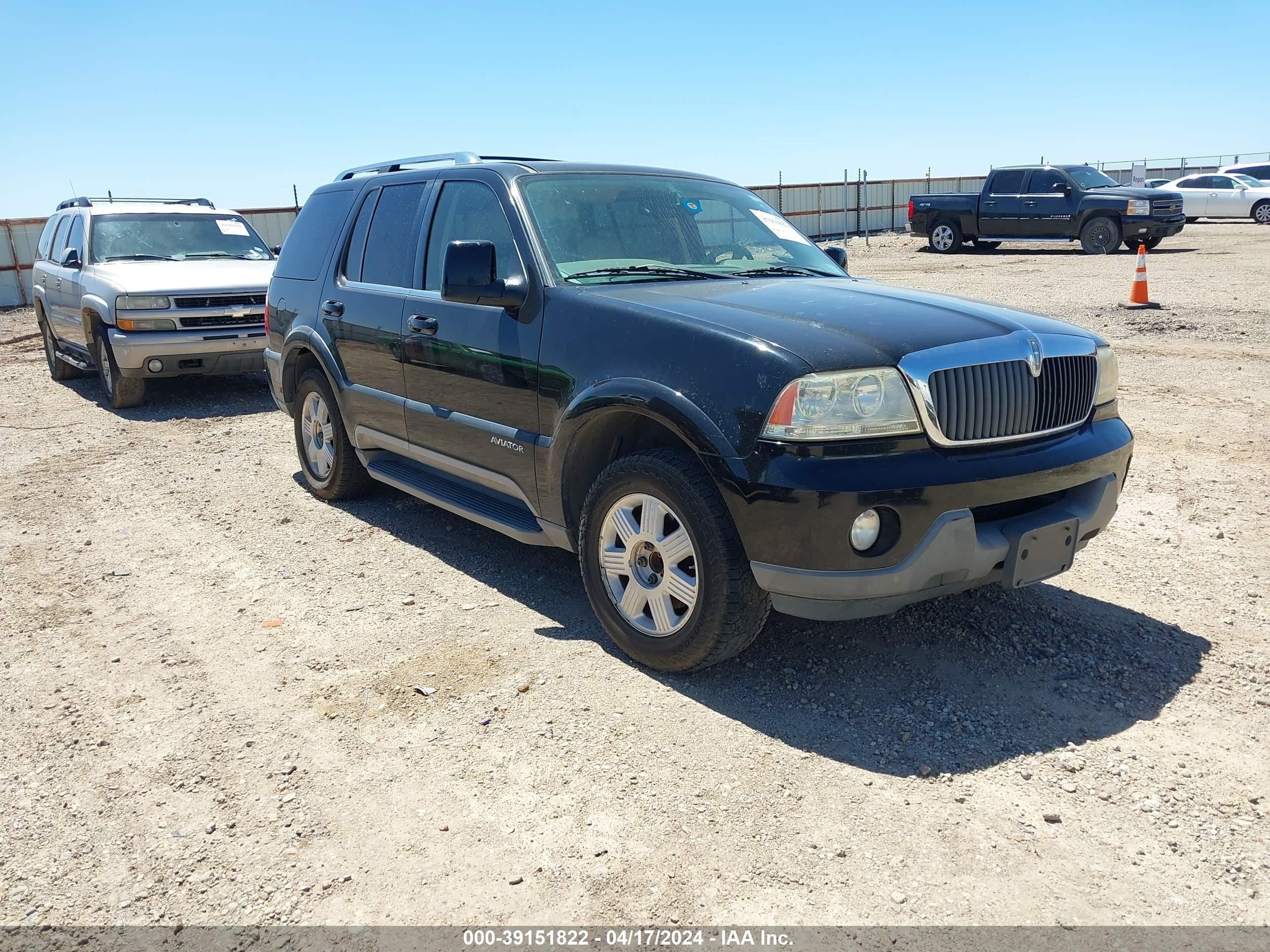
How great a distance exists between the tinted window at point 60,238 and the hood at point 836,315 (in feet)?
32.0

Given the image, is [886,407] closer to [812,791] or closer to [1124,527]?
[812,791]

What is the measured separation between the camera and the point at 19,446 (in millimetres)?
8500

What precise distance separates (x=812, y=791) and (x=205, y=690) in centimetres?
238

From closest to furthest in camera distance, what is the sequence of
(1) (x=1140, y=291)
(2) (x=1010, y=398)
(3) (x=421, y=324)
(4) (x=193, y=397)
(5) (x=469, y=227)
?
(2) (x=1010, y=398) → (5) (x=469, y=227) → (3) (x=421, y=324) → (4) (x=193, y=397) → (1) (x=1140, y=291)

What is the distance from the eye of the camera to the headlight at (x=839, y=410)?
3.23 m

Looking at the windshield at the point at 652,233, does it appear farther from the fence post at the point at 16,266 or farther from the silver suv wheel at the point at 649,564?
the fence post at the point at 16,266

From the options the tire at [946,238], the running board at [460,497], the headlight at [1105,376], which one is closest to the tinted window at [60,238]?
the running board at [460,497]

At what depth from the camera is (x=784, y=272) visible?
467 centimetres

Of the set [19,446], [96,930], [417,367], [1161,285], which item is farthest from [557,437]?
[1161,285]

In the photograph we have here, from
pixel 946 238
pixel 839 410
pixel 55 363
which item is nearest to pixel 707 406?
pixel 839 410

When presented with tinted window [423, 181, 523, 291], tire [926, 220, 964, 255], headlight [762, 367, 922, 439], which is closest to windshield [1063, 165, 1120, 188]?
tire [926, 220, 964, 255]

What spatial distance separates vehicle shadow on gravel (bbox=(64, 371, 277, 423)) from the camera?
971 cm

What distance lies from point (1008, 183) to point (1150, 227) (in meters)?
3.13

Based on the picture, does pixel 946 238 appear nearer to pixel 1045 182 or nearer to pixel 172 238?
pixel 1045 182
